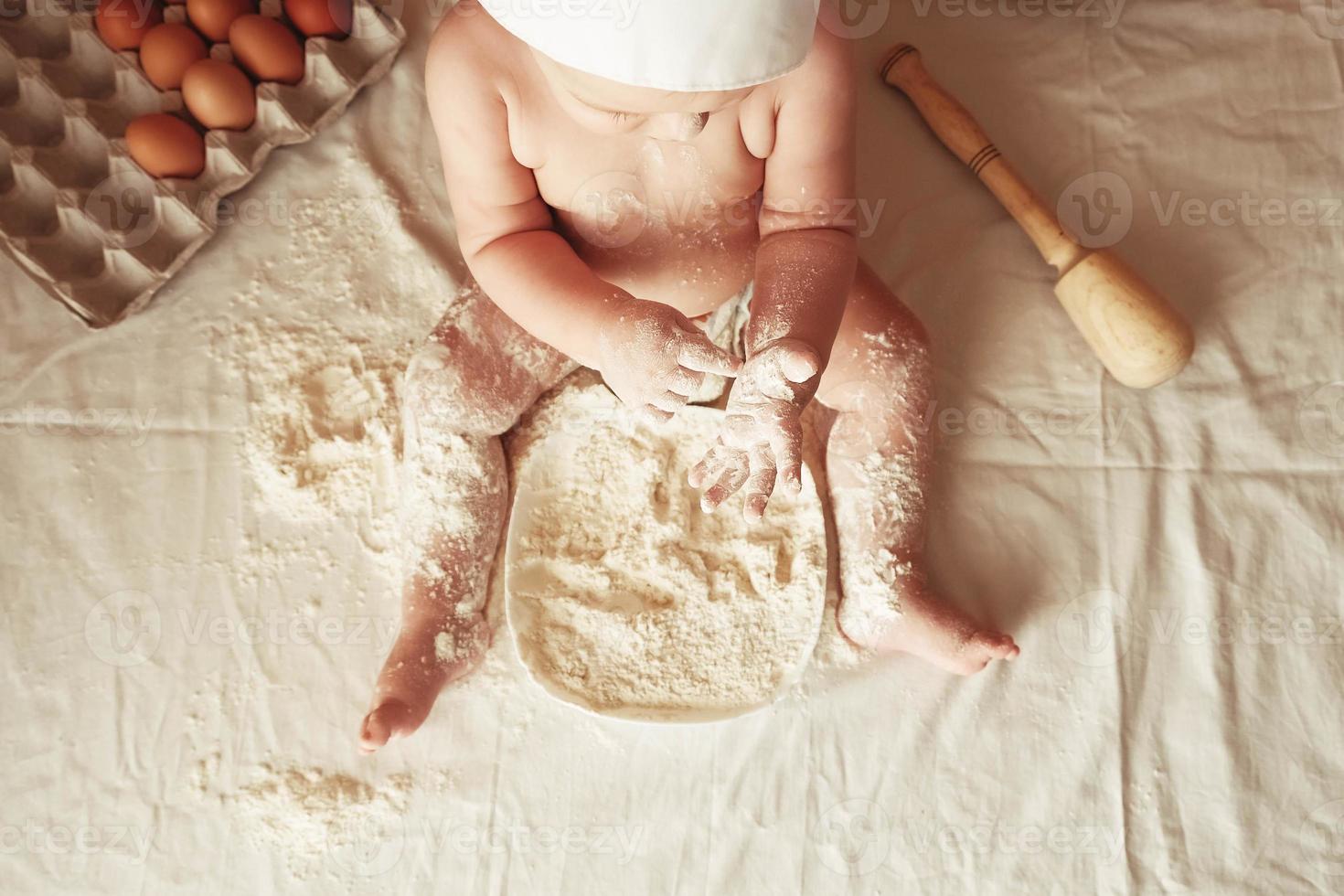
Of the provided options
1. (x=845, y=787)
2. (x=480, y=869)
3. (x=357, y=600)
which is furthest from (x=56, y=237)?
(x=845, y=787)

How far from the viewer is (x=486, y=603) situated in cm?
79

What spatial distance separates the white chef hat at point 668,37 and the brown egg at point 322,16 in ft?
1.53

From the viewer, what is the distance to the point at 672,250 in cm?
73

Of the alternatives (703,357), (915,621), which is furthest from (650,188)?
(915,621)

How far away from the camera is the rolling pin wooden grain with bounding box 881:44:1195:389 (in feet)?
2.61

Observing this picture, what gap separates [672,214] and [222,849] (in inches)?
24.3

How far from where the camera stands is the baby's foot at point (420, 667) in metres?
0.72

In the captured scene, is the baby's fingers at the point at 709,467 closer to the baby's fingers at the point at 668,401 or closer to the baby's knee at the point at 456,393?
the baby's fingers at the point at 668,401

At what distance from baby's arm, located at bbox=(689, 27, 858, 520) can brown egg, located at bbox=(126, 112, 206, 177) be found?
53cm

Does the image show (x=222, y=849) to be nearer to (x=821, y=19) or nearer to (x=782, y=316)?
(x=782, y=316)

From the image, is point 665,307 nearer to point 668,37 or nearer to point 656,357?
point 656,357

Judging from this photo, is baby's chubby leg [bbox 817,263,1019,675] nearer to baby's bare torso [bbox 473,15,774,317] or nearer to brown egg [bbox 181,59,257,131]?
baby's bare torso [bbox 473,15,774,317]

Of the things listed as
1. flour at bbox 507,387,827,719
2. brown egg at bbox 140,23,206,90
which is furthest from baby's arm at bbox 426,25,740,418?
brown egg at bbox 140,23,206,90

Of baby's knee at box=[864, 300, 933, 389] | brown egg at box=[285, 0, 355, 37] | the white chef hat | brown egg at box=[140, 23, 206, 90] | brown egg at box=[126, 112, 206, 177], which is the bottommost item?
baby's knee at box=[864, 300, 933, 389]
